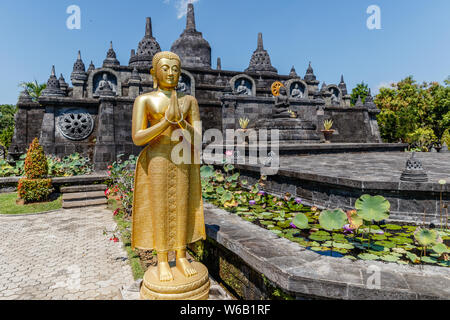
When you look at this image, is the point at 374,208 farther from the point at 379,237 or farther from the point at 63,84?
the point at 63,84

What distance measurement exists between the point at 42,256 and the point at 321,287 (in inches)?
177

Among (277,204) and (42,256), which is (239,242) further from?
(42,256)

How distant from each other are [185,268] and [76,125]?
12241mm

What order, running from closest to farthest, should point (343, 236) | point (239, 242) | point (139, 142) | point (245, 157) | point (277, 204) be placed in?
point (139, 142) < point (239, 242) < point (343, 236) < point (277, 204) < point (245, 157)

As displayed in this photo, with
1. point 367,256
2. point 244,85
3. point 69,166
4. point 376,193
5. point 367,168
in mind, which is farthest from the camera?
point 244,85

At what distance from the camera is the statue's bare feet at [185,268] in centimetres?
284

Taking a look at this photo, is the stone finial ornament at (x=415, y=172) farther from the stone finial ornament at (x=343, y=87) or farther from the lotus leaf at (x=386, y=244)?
the stone finial ornament at (x=343, y=87)

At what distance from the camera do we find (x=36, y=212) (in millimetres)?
7617

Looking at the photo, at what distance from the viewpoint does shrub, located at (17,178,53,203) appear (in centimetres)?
825

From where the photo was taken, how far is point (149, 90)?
16.3 meters

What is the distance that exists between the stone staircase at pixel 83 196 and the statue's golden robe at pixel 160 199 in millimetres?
6328

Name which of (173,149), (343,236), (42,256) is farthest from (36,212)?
(343,236)

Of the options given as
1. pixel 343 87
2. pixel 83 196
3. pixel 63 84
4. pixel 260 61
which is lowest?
pixel 83 196

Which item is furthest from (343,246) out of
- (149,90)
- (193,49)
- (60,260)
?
(193,49)
